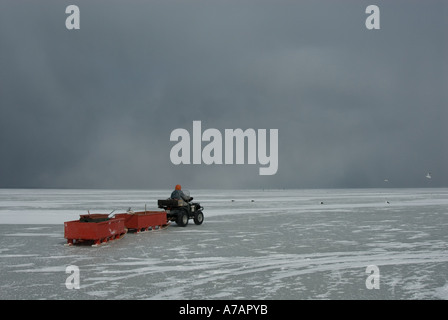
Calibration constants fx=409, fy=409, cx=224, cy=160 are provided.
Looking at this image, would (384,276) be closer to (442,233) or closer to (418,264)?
(418,264)

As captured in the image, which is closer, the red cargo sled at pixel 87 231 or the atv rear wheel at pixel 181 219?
the red cargo sled at pixel 87 231

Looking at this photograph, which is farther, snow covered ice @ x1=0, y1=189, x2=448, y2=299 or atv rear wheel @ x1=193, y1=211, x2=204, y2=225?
atv rear wheel @ x1=193, y1=211, x2=204, y2=225

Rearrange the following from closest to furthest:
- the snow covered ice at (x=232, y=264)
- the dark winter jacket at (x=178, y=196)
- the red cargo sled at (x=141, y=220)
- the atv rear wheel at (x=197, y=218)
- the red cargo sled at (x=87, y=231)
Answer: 1. the snow covered ice at (x=232, y=264)
2. the red cargo sled at (x=87, y=231)
3. the red cargo sled at (x=141, y=220)
4. the dark winter jacket at (x=178, y=196)
5. the atv rear wheel at (x=197, y=218)

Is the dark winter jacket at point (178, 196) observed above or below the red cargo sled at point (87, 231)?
above

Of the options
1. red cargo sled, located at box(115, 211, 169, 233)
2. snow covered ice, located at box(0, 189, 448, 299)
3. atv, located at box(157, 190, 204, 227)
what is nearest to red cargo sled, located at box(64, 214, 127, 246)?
snow covered ice, located at box(0, 189, 448, 299)

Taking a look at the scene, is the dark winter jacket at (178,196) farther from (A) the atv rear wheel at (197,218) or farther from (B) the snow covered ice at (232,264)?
(B) the snow covered ice at (232,264)

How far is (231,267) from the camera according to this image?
8445 millimetres

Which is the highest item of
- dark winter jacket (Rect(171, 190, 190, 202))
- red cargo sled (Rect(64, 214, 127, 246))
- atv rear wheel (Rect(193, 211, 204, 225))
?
dark winter jacket (Rect(171, 190, 190, 202))

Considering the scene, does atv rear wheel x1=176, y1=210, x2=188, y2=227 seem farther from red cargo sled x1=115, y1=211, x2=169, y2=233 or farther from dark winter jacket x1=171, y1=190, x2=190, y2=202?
red cargo sled x1=115, y1=211, x2=169, y2=233

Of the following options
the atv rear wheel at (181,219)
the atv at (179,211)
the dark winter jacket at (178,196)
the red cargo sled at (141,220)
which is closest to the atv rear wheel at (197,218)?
the atv at (179,211)

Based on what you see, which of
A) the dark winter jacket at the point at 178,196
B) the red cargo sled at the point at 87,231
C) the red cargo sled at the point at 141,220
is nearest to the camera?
the red cargo sled at the point at 87,231

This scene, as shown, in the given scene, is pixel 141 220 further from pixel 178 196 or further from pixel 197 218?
pixel 197 218

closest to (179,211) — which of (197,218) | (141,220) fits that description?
(197,218)
